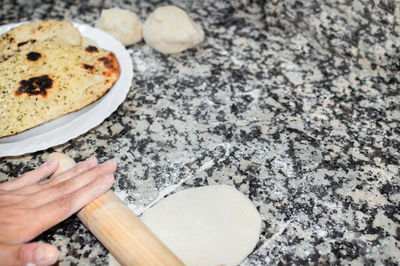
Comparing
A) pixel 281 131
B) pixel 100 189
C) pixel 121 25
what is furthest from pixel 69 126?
pixel 281 131

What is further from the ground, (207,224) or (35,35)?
(35,35)

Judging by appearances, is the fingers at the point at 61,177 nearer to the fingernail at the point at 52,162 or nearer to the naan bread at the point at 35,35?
the fingernail at the point at 52,162

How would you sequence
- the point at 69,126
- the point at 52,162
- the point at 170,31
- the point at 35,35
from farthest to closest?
the point at 170,31, the point at 35,35, the point at 69,126, the point at 52,162

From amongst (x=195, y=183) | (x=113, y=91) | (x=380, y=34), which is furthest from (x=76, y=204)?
(x=380, y=34)

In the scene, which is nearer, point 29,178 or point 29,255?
point 29,255

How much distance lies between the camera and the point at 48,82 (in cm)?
106

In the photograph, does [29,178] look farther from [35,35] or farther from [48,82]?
[35,35]

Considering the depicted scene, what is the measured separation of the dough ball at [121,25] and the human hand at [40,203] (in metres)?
0.65

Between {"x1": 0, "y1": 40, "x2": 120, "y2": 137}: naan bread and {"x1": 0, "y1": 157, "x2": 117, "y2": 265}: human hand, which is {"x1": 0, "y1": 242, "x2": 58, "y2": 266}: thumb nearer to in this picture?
{"x1": 0, "y1": 157, "x2": 117, "y2": 265}: human hand

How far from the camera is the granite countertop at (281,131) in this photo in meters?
0.90

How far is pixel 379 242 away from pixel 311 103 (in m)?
0.50

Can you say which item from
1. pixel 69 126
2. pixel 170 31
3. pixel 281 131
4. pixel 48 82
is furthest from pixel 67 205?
pixel 170 31

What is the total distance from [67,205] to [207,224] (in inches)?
A: 12.8

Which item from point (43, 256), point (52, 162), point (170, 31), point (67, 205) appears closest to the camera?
point (43, 256)
